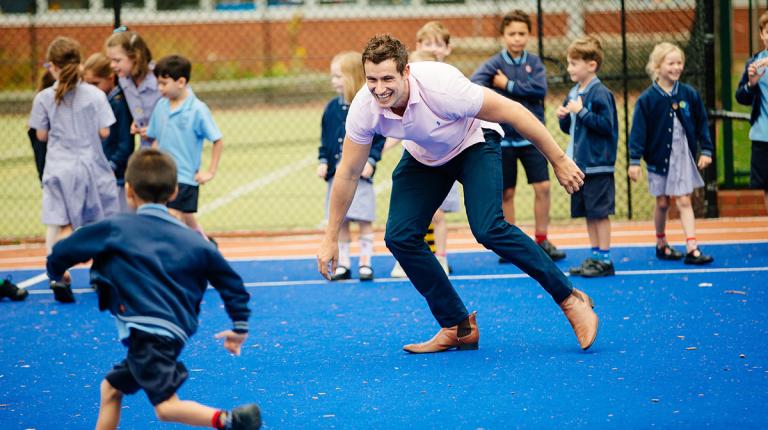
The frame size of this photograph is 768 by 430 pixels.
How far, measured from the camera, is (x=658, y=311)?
21.7ft

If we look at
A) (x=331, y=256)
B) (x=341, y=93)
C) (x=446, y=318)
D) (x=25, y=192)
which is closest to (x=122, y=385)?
(x=331, y=256)

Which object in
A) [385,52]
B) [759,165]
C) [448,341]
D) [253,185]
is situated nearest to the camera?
[385,52]

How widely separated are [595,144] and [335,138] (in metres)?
1.88

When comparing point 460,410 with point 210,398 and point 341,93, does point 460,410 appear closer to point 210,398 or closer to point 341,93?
point 210,398

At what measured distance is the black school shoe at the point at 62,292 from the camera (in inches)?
299

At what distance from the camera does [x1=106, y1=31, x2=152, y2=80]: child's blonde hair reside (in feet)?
26.7

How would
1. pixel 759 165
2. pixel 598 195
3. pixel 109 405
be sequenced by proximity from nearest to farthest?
pixel 109 405
pixel 598 195
pixel 759 165

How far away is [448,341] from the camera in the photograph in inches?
229

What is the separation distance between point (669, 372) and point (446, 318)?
1.20 metres

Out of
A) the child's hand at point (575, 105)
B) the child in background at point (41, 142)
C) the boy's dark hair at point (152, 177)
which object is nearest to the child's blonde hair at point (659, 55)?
the child's hand at point (575, 105)

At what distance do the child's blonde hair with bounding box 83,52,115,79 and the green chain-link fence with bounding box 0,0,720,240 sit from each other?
3048mm

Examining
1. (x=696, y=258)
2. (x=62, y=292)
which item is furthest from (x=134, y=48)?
(x=696, y=258)

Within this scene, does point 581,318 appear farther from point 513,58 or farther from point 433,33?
point 433,33

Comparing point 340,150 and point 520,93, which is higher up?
point 520,93
